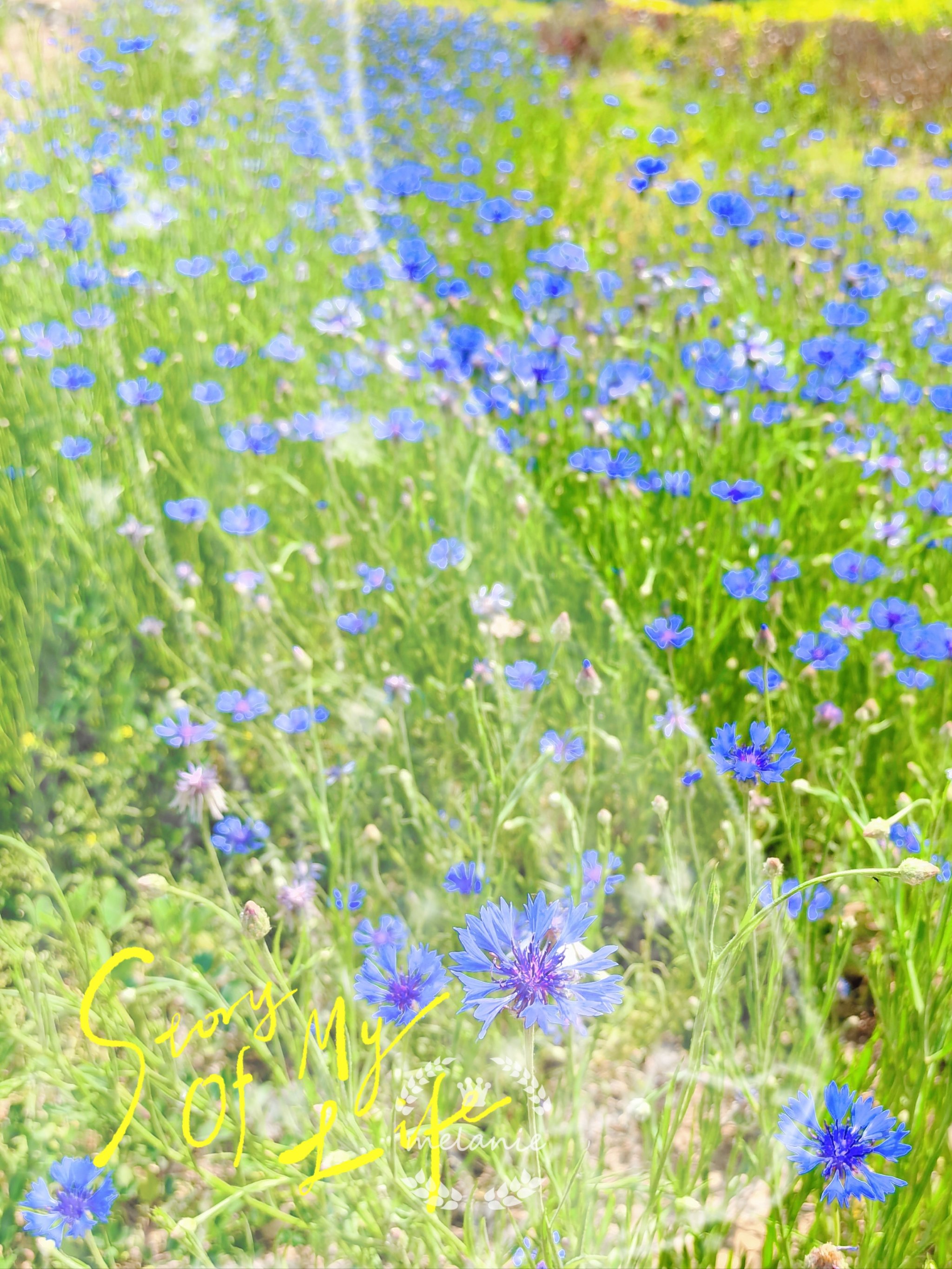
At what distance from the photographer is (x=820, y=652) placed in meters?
1.36

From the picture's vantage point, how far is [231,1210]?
3.08 feet

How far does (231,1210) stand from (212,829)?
654mm

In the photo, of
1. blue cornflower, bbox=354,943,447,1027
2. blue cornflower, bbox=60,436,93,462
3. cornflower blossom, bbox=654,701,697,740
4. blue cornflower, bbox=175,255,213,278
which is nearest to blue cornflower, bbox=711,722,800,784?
cornflower blossom, bbox=654,701,697,740

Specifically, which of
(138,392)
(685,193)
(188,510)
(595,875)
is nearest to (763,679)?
(595,875)

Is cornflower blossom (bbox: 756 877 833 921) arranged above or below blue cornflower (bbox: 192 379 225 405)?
below

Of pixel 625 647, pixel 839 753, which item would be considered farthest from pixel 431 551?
pixel 839 753

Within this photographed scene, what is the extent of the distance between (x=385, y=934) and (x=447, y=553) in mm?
730

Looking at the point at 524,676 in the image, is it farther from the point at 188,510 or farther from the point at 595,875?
the point at 188,510

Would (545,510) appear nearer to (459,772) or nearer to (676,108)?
(459,772)

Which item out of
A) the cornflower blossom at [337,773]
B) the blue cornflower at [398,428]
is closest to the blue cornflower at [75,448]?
the blue cornflower at [398,428]

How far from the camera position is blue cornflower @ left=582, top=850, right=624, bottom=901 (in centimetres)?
104

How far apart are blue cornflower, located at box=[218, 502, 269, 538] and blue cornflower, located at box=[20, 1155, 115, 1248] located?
3.31ft

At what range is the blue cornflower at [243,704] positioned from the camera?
1.41 metres

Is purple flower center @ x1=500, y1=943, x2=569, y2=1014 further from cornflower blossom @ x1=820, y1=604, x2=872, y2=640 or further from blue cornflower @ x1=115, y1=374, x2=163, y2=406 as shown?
blue cornflower @ x1=115, y1=374, x2=163, y2=406
